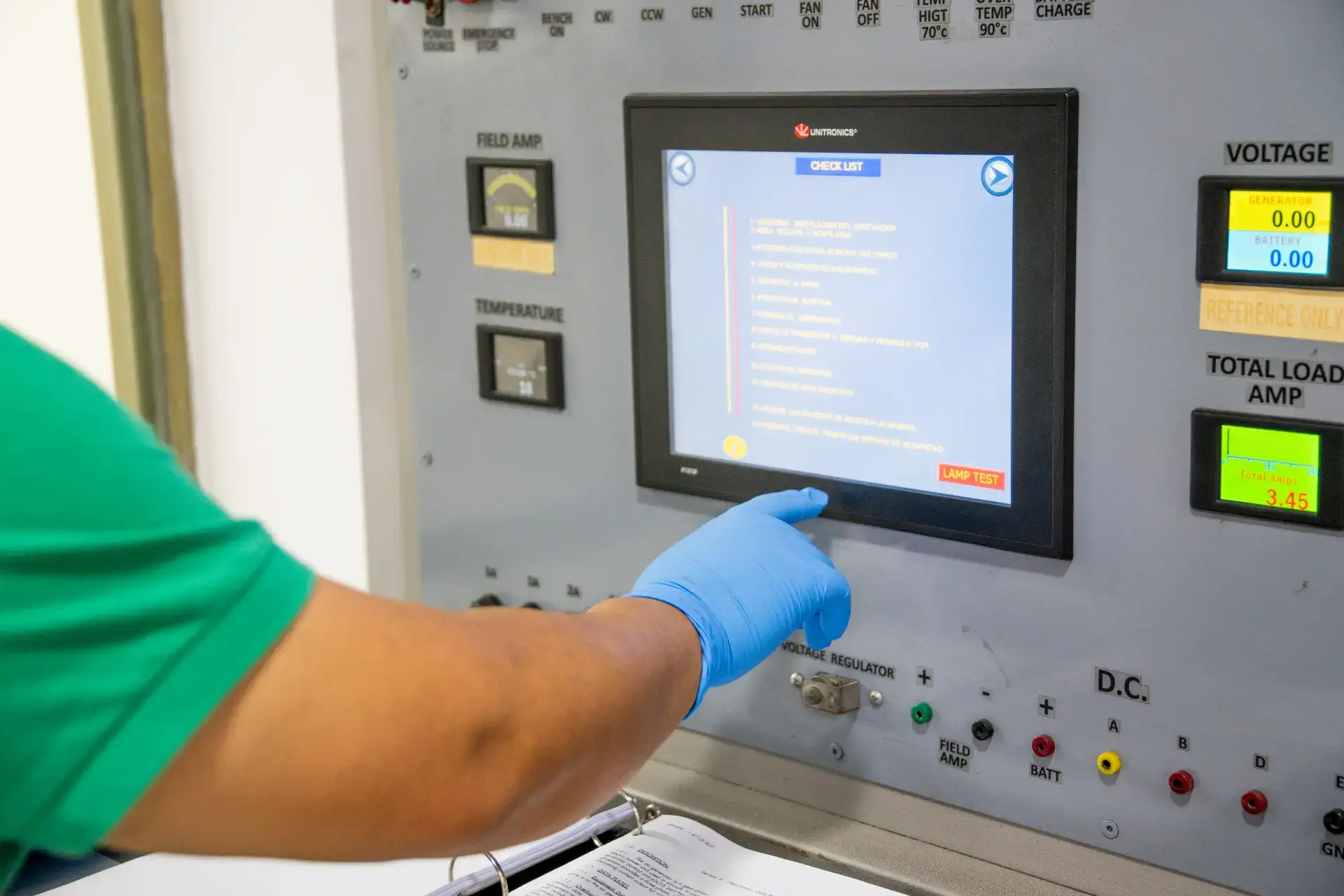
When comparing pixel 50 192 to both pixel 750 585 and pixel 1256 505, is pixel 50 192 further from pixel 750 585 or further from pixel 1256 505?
pixel 1256 505

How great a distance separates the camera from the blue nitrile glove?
950 millimetres

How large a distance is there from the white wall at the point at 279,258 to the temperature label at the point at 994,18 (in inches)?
27.9

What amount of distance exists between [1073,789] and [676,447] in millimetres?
458

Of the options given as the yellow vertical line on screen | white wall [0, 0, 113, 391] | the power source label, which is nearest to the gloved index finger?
the yellow vertical line on screen

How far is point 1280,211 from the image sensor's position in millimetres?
886

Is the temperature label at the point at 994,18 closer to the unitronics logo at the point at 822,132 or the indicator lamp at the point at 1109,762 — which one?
the unitronics logo at the point at 822,132

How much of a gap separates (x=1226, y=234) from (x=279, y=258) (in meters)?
1.14

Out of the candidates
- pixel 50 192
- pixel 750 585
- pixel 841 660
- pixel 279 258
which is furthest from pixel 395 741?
pixel 50 192

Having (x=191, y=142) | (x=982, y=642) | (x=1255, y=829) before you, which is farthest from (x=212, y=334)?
(x=1255, y=829)

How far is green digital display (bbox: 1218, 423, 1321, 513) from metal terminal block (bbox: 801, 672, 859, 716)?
0.37m

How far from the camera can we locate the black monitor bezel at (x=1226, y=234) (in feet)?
2.84

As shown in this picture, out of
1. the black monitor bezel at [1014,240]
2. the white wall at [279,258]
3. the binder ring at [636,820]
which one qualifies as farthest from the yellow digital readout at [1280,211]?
the white wall at [279,258]

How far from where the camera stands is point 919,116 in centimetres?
103

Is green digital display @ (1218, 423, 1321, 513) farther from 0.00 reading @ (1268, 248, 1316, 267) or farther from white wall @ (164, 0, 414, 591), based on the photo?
white wall @ (164, 0, 414, 591)
